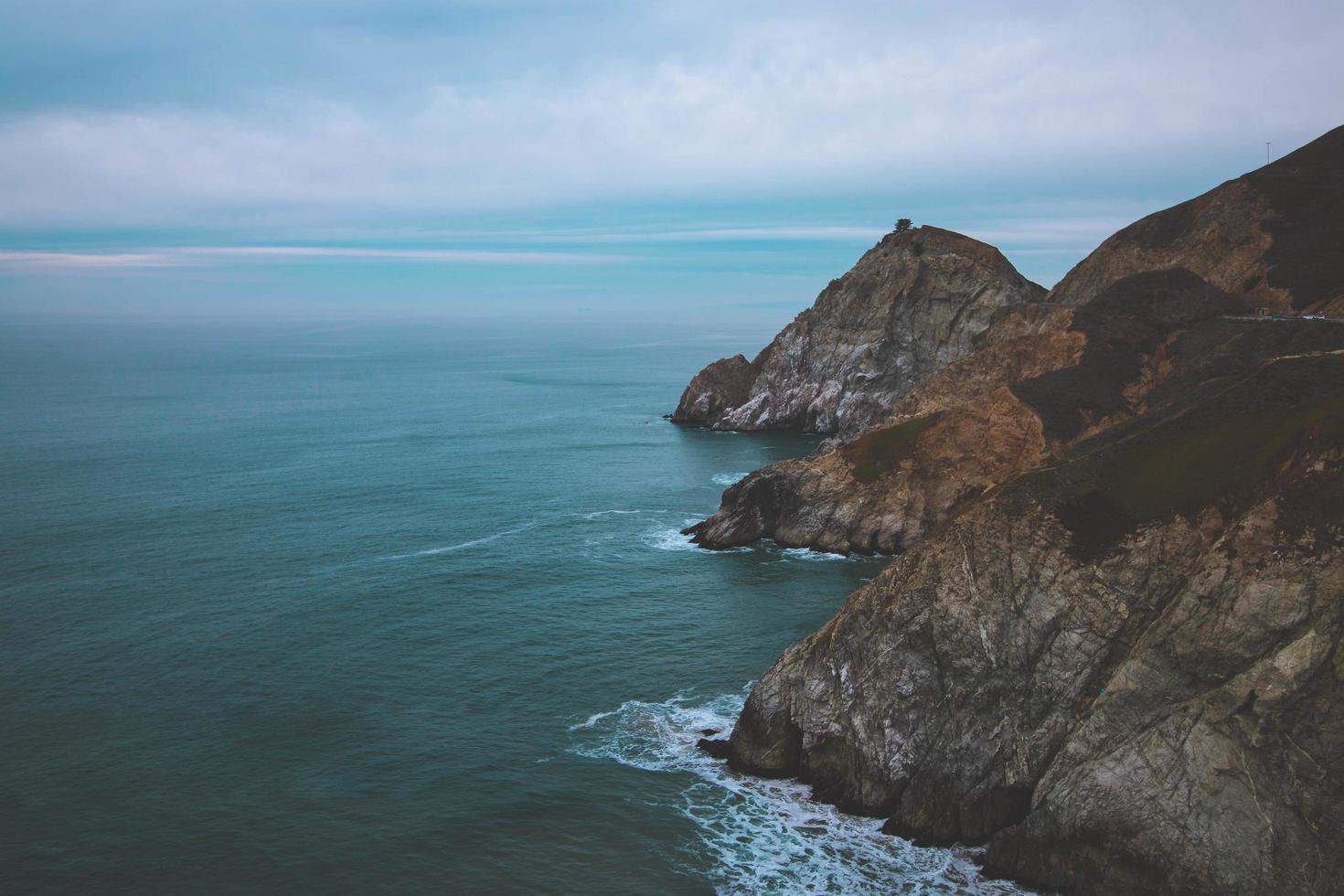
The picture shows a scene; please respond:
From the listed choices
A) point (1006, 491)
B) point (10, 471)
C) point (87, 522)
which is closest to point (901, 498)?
point (1006, 491)

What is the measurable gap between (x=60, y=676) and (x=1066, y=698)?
54304 mm

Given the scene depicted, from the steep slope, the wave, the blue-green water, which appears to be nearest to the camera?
the blue-green water

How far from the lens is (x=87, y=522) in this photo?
9331cm

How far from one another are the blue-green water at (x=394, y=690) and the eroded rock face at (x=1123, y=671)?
12.7 ft

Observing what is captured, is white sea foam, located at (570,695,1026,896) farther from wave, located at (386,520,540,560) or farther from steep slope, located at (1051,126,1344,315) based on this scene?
steep slope, located at (1051,126,1344,315)

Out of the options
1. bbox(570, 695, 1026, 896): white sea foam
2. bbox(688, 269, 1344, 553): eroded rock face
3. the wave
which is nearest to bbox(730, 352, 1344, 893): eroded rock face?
bbox(570, 695, 1026, 896): white sea foam

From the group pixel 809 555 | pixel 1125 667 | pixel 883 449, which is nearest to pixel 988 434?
pixel 883 449

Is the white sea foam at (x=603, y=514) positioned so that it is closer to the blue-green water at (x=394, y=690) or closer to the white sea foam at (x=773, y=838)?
the blue-green water at (x=394, y=690)

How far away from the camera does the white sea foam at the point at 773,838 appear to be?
38750 millimetres

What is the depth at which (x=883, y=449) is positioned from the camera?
91.6 metres

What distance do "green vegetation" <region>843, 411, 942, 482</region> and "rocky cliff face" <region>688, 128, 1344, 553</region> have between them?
0.48 feet

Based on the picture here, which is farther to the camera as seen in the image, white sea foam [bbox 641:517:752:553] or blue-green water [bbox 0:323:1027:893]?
white sea foam [bbox 641:517:752:553]

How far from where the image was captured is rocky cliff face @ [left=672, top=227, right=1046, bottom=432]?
145375 mm

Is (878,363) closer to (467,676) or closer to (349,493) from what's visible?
(349,493)
